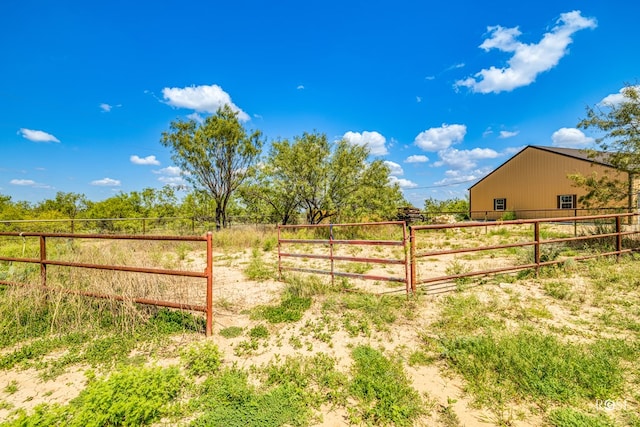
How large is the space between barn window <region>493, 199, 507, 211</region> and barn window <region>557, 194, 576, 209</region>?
14.3ft

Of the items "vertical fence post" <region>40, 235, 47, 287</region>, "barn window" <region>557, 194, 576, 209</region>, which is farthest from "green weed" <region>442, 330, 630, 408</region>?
"barn window" <region>557, 194, 576, 209</region>

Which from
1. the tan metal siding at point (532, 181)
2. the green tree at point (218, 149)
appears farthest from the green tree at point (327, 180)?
the tan metal siding at point (532, 181)

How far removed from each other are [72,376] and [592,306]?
22.6ft

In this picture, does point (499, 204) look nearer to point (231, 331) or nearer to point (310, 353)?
point (310, 353)

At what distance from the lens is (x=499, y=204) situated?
2642 cm

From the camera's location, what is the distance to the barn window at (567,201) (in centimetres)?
2080

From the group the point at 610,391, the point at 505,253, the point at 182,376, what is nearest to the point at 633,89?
the point at 505,253

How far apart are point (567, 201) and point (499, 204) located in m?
5.43

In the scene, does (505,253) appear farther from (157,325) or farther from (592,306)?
(157,325)

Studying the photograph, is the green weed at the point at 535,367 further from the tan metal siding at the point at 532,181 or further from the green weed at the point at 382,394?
the tan metal siding at the point at 532,181

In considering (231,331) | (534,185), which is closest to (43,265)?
(231,331)

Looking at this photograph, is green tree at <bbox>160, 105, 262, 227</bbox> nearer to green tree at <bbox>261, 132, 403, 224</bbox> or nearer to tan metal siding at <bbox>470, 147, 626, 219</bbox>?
green tree at <bbox>261, 132, 403, 224</bbox>

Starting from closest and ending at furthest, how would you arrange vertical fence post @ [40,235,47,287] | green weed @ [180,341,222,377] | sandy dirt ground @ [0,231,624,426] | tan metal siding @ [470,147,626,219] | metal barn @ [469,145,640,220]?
sandy dirt ground @ [0,231,624,426] → green weed @ [180,341,222,377] → vertical fence post @ [40,235,47,287] → metal barn @ [469,145,640,220] → tan metal siding @ [470,147,626,219]

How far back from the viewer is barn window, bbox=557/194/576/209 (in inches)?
819
